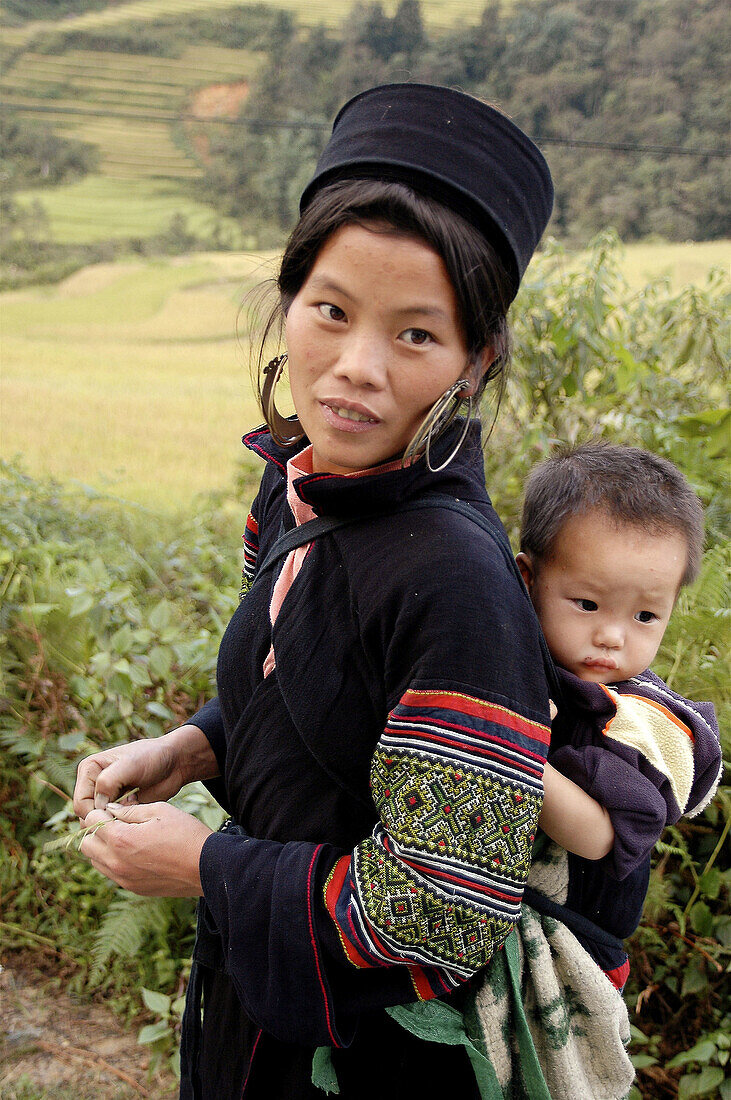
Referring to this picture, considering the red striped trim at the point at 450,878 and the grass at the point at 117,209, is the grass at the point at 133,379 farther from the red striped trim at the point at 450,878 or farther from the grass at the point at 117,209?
the red striped trim at the point at 450,878

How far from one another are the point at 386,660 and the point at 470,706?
0.10 metres

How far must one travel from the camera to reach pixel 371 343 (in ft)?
2.82

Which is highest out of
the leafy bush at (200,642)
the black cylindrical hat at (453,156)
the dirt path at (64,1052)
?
the black cylindrical hat at (453,156)

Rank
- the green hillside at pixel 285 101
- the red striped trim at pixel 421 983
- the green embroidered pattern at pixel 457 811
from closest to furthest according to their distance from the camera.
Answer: the green embroidered pattern at pixel 457 811, the red striped trim at pixel 421 983, the green hillside at pixel 285 101

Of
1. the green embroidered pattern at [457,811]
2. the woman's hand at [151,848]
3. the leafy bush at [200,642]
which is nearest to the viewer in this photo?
the green embroidered pattern at [457,811]

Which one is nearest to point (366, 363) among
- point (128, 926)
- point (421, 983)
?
point (421, 983)

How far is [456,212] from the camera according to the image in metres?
0.84

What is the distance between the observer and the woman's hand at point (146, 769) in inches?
45.6

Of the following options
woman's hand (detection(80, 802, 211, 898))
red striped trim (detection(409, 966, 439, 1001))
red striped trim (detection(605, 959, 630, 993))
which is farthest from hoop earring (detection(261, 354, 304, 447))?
red striped trim (detection(605, 959, 630, 993))

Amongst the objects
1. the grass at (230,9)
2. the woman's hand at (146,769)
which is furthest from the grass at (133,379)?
the woman's hand at (146,769)

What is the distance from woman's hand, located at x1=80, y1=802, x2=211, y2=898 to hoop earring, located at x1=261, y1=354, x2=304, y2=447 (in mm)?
501

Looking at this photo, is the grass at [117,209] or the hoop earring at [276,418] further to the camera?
the grass at [117,209]

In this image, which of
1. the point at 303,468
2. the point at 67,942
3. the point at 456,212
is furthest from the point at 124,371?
the point at 456,212

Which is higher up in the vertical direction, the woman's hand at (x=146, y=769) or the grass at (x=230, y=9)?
the grass at (x=230, y=9)
